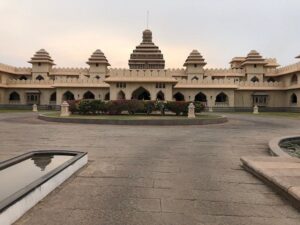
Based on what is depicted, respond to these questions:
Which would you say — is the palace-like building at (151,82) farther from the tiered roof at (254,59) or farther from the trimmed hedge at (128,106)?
the trimmed hedge at (128,106)

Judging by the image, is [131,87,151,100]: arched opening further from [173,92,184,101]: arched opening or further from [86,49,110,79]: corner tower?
[86,49,110,79]: corner tower

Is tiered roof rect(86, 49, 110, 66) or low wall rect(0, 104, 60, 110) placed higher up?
tiered roof rect(86, 49, 110, 66)

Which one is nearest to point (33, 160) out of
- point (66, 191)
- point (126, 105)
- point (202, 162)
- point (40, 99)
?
point (66, 191)

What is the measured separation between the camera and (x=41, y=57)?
52.0 meters

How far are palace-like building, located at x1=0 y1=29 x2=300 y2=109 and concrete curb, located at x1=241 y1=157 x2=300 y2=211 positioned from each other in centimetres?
2944

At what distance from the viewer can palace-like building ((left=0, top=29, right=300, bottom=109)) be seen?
37094 mm

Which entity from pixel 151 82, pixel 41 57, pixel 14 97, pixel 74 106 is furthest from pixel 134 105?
pixel 41 57

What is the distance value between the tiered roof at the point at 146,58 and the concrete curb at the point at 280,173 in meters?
46.1

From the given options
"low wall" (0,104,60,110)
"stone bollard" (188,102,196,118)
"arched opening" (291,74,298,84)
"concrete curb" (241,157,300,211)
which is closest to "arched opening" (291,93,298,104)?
"arched opening" (291,74,298,84)

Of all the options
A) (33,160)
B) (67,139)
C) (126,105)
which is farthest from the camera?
(126,105)

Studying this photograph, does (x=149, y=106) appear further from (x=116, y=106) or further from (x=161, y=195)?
(x=161, y=195)

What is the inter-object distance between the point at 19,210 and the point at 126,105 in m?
21.1

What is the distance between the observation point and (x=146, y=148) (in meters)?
10.1

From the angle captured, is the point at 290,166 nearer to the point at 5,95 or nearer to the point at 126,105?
the point at 126,105
